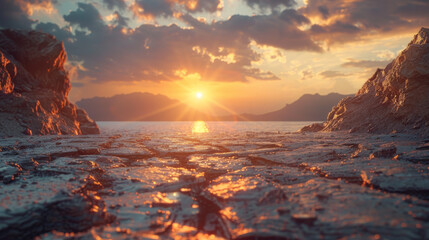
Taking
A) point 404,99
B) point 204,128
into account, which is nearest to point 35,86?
point 404,99

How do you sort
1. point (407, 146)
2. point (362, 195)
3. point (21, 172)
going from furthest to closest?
point (407, 146) → point (21, 172) → point (362, 195)

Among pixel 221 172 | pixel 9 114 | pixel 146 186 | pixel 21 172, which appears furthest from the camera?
pixel 9 114

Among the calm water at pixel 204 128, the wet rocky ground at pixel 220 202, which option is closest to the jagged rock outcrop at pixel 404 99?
the wet rocky ground at pixel 220 202

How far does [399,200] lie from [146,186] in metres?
1.86

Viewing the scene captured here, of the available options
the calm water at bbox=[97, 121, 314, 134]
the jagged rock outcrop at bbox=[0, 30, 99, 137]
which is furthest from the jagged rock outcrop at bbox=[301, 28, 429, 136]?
the jagged rock outcrop at bbox=[0, 30, 99, 137]

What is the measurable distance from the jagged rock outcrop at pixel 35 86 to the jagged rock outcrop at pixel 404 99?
11.3 m

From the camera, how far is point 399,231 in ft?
3.78

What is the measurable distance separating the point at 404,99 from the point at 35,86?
16.0m

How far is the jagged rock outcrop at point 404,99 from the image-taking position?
5236mm

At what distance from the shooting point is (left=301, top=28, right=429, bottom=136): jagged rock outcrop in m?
5.24

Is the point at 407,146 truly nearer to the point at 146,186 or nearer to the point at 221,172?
the point at 221,172

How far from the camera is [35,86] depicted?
41.9 feet

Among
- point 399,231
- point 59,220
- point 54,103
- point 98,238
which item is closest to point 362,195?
point 399,231

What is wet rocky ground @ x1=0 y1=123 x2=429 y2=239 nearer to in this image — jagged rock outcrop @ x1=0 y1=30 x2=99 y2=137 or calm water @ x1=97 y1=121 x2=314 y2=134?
jagged rock outcrop @ x1=0 y1=30 x2=99 y2=137
